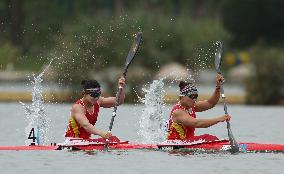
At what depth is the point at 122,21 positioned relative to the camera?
5600cm

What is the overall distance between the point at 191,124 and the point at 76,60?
25.3 m

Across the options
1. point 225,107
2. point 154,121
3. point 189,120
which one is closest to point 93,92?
point 189,120

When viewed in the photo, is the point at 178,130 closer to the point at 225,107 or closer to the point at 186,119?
the point at 186,119

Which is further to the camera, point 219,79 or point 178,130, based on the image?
point 219,79

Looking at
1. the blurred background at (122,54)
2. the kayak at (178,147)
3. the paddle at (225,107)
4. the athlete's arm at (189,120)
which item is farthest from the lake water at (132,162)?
the blurred background at (122,54)

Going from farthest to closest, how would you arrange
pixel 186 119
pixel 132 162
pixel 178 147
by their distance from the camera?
pixel 178 147 < pixel 186 119 < pixel 132 162

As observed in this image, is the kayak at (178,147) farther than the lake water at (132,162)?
Yes

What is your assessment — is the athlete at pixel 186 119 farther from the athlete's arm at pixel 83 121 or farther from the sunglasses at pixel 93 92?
the sunglasses at pixel 93 92

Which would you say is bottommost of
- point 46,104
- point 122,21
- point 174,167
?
point 174,167

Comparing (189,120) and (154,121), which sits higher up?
(154,121)

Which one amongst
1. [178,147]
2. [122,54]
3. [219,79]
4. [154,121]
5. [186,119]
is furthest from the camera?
[122,54]

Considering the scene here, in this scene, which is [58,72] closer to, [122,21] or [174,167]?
[122,21]

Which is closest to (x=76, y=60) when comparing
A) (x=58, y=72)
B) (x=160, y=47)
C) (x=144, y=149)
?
(x=58, y=72)

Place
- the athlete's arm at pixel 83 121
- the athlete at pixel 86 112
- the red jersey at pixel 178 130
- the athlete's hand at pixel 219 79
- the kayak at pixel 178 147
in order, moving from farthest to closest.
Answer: the athlete's hand at pixel 219 79
the red jersey at pixel 178 130
the kayak at pixel 178 147
the athlete at pixel 86 112
the athlete's arm at pixel 83 121
